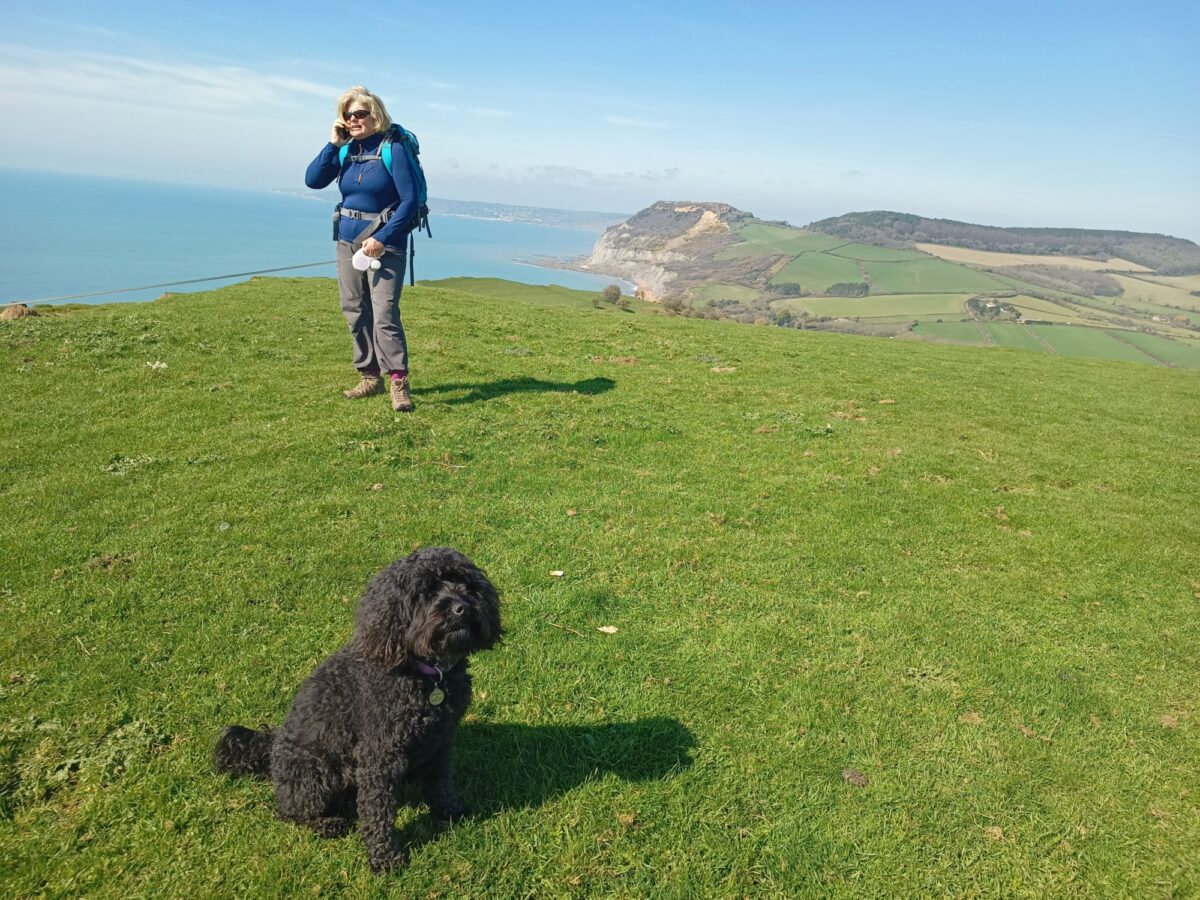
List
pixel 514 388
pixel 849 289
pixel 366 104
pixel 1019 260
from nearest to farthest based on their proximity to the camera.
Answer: pixel 366 104 < pixel 514 388 < pixel 849 289 < pixel 1019 260

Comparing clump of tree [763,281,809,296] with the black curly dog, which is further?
clump of tree [763,281,809,296]

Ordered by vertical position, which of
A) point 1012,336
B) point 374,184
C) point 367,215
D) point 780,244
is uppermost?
point 780,244

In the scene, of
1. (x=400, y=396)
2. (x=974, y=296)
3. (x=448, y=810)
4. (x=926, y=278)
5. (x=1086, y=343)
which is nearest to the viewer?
(x=448, y=810)

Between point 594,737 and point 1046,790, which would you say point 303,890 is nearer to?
point 594,737

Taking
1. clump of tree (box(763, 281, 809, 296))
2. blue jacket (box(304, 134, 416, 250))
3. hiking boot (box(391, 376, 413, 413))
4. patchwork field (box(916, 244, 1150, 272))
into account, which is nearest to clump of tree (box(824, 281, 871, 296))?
clump of tree (box(763, 281, 809, 296))

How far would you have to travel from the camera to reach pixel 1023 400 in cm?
1725

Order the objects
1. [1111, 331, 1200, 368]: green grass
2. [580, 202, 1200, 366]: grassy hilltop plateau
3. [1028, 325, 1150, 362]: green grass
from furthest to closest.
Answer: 1. [580, 202, 1200, 366]: grassy hilltop plateau
2. [1028, 325, 1150, 362]: green grass
3. [1111, 331, 1200, 368]: green grass

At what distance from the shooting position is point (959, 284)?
330 feet

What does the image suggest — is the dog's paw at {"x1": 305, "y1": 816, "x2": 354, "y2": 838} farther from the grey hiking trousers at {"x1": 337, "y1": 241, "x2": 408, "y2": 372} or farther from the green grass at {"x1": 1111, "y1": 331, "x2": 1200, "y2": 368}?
the green grass at {"x1": 1111, "y1": 331, "x2": 1200, "y2": 368}

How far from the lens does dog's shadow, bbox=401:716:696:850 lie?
443cm

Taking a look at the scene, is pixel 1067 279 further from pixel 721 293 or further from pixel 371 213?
pixel 371 213

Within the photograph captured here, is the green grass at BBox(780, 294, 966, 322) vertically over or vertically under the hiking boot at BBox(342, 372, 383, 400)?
over

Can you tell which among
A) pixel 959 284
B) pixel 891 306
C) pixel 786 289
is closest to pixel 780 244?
pixel 786 289

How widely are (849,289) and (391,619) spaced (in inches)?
4645
